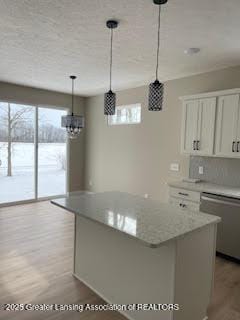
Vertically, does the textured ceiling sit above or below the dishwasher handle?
above

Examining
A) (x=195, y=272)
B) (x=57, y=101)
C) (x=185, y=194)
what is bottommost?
(x=195, y=272)

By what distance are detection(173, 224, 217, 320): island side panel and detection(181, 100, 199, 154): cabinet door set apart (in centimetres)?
202

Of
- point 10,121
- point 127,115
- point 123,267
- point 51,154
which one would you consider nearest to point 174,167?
point 127,115

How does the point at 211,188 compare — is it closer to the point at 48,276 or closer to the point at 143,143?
the point at 143,143

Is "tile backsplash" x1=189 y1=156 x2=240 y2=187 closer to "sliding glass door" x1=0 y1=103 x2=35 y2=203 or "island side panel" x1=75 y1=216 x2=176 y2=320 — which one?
"island side panel" x1=75 y1=216 x2=176 y2=320

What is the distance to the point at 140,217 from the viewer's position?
2102 millimetres

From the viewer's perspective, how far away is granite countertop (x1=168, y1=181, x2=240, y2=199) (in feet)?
10.6

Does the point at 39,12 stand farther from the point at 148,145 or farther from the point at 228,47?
the point at 148,145

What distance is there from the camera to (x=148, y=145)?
16.7 ft

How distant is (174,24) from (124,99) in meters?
3.21

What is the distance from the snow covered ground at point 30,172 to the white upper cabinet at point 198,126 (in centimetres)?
364

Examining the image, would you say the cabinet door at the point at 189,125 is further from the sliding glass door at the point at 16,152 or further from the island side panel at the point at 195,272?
the sliding glass door at the point at 16,152

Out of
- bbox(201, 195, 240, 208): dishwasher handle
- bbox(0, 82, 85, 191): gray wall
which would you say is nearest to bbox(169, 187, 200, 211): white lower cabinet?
bbox(201, 195, 240, 208): dishwasher handle

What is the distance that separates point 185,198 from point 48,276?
7.13ft
